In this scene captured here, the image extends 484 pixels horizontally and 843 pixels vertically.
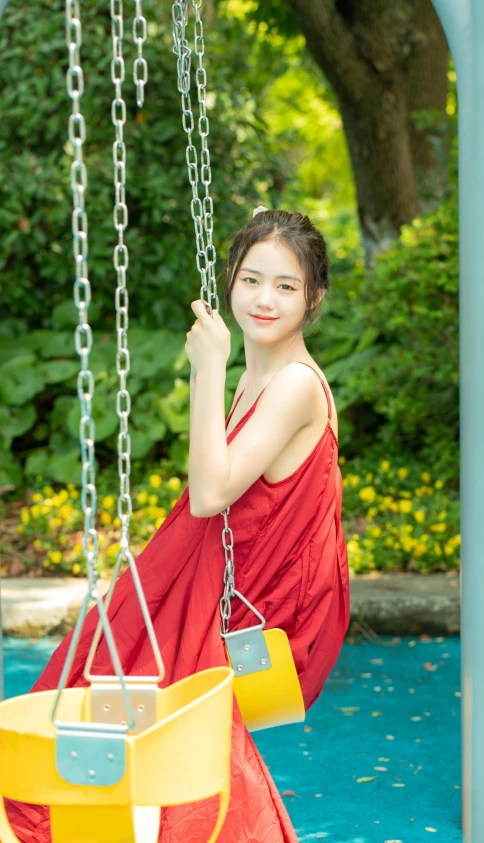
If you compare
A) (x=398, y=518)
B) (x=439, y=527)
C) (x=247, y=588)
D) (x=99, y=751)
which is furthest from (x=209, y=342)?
(x=398, y=518)

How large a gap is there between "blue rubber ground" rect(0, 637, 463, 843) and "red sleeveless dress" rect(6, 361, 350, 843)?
88cm

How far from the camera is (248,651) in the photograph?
7.34 ft

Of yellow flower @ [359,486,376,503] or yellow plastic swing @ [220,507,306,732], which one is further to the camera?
yellow flower @ [359,486,376,503]

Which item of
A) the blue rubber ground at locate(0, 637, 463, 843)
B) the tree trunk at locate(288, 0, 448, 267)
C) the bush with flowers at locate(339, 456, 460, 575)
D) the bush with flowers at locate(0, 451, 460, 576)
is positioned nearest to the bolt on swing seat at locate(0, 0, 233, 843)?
the blue rubber ground at locate(0, 637, 463, 843)

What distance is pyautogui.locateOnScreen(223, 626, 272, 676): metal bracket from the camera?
2.23 m

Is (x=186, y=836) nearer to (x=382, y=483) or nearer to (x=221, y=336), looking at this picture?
(x=221, y=336)

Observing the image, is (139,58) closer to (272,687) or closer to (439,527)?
(272,687)

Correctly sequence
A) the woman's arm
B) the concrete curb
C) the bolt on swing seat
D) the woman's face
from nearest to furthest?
the bolt on swing seat → the woman's arm → the woman's face → the concrete curb

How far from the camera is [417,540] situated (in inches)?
204

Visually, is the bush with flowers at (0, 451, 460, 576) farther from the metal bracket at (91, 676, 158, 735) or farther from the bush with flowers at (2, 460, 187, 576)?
the metal bracket at (91, 676, 158, 735)

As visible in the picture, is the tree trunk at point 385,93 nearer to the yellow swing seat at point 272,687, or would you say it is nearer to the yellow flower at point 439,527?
the yellow flower at point 439,527

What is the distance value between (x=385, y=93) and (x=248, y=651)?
17.6 feet

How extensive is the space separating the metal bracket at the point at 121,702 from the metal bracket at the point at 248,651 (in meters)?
0.31

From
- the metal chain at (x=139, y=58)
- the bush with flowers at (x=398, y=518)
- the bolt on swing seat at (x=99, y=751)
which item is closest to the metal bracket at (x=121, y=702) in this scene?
the bolt on swing seat at (x=99, y=751)
